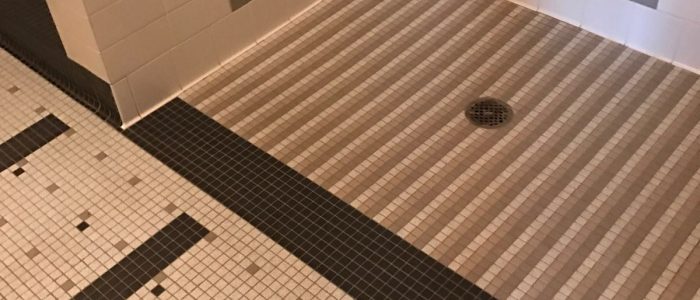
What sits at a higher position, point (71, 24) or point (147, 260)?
point (71, 24)

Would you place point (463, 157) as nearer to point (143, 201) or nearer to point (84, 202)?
point (143, 201)

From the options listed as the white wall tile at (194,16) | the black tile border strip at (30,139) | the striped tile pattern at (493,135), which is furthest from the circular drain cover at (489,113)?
the black tile border strip at (30,139)

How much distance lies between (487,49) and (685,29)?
0.69 metres

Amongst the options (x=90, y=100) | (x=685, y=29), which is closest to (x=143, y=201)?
(x=90, y=100)

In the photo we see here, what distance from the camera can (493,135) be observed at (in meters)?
2.60

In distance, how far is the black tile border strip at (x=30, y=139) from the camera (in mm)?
2627

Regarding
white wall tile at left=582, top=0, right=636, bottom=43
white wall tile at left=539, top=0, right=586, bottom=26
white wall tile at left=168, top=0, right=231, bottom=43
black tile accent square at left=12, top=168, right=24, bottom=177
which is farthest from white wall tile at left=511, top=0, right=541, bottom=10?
black tile accent square at left=12, top=168, right=24, bottom=177

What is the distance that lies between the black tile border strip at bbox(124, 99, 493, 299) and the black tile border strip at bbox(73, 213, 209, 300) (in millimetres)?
147

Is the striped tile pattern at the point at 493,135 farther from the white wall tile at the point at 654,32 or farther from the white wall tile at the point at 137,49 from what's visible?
the white wall tile at the point at 137,49

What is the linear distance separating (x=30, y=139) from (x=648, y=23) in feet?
7.29

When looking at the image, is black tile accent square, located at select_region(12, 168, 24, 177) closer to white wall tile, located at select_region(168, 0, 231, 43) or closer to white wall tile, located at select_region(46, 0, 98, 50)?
white wall tile, located at select_region(46, 0, 98, 50)

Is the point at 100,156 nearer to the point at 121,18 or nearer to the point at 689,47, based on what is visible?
the point at 121,18

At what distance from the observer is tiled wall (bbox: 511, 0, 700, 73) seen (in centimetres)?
269

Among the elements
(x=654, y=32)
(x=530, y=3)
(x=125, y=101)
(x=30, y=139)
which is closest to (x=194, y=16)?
(x=125, y=101)
